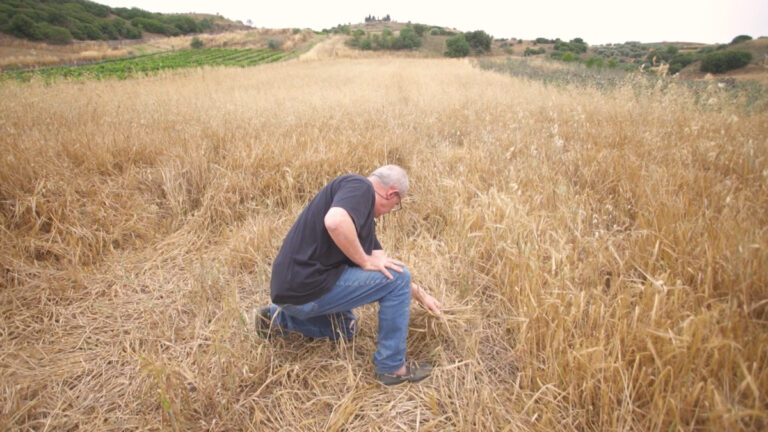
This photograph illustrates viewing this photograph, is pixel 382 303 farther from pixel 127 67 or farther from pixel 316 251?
pixel 127 67

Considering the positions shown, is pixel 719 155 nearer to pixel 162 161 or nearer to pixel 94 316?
pixel 94 316

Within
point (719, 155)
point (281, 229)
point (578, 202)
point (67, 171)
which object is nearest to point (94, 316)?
point (281, 229)

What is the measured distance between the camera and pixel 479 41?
46.5 m

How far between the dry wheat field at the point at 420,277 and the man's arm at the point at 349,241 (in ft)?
1.64

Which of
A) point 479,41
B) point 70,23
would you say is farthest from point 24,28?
point 479,41

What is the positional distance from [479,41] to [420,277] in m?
52.6

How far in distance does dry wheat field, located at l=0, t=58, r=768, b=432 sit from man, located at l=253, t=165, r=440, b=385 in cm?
24

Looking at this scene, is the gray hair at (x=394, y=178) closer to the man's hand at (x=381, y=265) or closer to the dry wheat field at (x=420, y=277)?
the man's hand at (x=381, y=265)

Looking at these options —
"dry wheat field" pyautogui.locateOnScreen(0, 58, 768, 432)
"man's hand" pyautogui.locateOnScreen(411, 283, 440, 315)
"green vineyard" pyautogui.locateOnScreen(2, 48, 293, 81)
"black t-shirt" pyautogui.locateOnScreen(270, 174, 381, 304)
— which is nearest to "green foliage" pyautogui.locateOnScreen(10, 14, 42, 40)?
"green vineyard" pyautogui.locateOnScreen(2, 48, 293, 81)

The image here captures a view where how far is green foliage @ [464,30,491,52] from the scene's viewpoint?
46281 mm

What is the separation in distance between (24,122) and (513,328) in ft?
22.1

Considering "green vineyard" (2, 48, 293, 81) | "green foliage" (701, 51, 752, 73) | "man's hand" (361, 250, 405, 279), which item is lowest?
"man's hand" (361, 250, 405, 279)

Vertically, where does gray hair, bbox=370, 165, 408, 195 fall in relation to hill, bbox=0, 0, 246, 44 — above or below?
below

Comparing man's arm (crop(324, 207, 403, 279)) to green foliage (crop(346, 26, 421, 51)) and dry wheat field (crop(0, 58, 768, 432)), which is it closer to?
dry wheat field (crop(0, 58, 768, 432))
